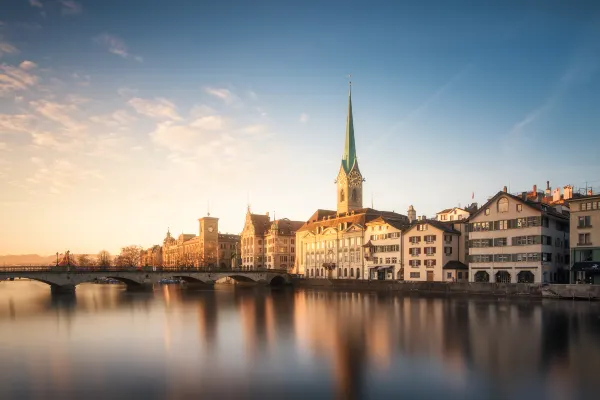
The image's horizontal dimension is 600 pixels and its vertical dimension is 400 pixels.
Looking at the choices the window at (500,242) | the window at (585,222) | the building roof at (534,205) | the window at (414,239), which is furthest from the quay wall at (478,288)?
the building roof at (534,205)

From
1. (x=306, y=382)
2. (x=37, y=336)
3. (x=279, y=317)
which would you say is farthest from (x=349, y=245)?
(x=306, y=382)

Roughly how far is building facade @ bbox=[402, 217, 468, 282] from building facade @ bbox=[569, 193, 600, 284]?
2229 centimetres

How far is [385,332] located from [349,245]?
80452 mm

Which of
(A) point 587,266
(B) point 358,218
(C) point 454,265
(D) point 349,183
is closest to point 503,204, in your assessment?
(C) point 454,265

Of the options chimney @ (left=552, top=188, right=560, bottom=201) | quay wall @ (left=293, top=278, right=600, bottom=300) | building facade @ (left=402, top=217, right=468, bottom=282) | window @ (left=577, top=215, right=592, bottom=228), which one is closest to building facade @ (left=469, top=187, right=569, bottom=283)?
building facade @ (left=402, top=217, right=468, bottom=282)

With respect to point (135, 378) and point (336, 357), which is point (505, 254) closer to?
point (336, 357)

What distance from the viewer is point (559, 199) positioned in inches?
4432

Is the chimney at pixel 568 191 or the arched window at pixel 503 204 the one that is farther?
the chimney at pixel 568 191

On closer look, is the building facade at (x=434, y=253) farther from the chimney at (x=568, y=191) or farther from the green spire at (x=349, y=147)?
the green spire at (x=349, y=147)

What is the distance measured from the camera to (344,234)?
413 feet

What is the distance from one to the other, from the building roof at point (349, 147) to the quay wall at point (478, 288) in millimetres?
54143

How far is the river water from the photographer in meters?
26.1

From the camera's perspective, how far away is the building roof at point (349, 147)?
525 ft

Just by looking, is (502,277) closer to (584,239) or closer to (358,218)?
(584,239)
